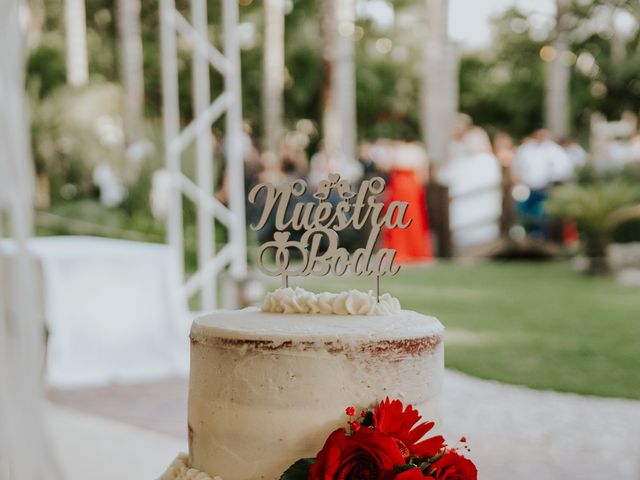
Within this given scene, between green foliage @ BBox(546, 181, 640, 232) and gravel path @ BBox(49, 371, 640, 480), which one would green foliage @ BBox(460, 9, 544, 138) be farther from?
gravel path @ BBox(49, 371, 640, 480)

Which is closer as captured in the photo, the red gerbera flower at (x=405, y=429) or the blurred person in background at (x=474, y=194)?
the red gerbera flower at (x=405, y=429)

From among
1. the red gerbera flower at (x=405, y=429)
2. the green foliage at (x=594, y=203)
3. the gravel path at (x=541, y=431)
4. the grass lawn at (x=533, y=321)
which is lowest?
the grass lawn at (x=533, y=321)

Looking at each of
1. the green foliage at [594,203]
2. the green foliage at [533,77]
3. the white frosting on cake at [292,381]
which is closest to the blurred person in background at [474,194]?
the green foliage at [594,203]

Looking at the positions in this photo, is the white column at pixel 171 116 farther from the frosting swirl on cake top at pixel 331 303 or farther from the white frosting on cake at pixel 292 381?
the white frosting on cake at pixel 292 381

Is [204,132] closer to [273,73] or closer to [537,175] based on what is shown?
[537,175]

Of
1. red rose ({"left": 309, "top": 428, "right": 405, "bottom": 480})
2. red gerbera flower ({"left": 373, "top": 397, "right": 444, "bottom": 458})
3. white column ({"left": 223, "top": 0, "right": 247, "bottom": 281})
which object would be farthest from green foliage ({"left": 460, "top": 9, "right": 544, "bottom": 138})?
red rose ({"left": 309, "top": 428, "right": 405, "bottom": 480})

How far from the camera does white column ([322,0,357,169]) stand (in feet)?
59.9

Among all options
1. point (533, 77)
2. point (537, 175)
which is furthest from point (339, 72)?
point (533, 77)

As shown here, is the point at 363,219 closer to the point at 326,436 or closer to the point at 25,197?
the point at 326,436

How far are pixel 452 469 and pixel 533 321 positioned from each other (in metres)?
8.15

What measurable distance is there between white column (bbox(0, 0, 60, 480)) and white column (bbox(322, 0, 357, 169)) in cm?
1490

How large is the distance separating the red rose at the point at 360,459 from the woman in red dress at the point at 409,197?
13.3 metres

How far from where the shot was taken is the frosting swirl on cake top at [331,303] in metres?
2.72

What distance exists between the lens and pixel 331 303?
8.97ft
